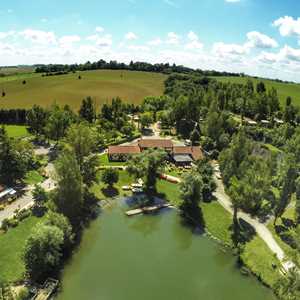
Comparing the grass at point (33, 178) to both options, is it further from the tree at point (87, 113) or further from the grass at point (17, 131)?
the tree at point (87, 113)

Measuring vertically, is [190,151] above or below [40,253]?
above

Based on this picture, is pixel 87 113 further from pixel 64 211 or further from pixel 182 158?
pixel 64 211

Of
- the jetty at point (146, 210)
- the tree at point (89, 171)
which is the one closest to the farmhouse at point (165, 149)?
the tree at point (89, 171)

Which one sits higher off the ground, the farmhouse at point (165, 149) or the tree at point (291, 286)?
the tree at point (291, 286)

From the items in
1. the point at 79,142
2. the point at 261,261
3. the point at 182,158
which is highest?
the point at 79,142

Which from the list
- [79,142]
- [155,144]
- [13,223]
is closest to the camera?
[13,223]

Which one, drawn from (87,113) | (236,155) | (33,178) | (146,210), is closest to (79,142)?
(33,178)

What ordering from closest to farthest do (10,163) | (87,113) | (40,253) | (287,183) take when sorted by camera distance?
(40,253)
(287,183)
(10,163)
(87,113)

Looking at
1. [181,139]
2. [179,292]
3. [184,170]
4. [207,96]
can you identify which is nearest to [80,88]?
[207,96]
